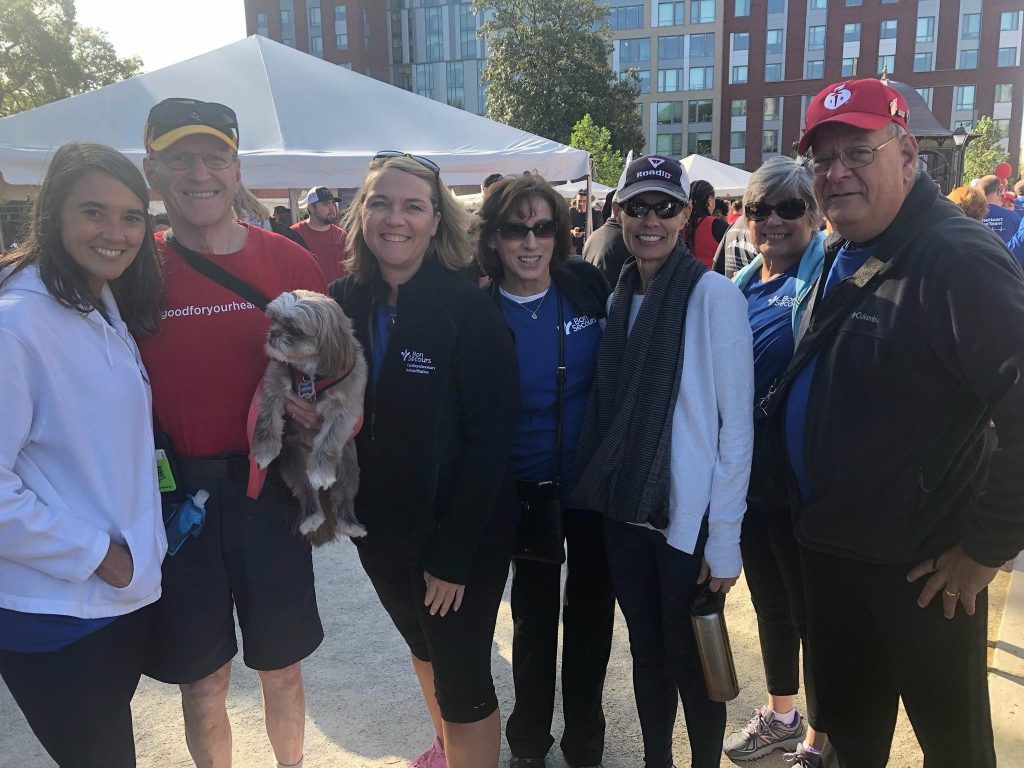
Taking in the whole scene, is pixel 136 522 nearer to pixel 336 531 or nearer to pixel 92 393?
pixel 92 393

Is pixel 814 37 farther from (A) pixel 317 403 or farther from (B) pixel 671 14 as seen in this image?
(A) pixel 317 403

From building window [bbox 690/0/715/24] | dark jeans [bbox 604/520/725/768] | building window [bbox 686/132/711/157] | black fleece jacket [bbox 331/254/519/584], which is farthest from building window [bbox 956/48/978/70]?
black fleece jacket [bbox 331/254/519/584]

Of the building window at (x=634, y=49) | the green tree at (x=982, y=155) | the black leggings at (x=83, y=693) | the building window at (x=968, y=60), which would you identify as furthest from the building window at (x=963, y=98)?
the black leggings at (x=83, y=693)

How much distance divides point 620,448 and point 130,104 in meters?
6.01

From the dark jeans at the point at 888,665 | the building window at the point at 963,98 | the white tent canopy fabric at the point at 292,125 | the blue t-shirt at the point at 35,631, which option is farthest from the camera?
the building window at the point at 963,98

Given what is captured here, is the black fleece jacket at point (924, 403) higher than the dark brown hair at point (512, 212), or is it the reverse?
the dark brown hair at point (512, 212)

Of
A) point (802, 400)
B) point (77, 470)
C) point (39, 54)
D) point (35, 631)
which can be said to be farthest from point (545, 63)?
point (35, 631)

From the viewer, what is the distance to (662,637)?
2.33 meters

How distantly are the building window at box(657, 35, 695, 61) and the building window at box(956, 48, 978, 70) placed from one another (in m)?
20.5

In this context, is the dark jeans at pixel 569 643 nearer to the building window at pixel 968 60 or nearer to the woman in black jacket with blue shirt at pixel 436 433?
the woman in black jacket with blue shirt at pixel 436 433

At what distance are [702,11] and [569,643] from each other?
6270 centimetres

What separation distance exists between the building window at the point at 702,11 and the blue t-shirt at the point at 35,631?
6326cm

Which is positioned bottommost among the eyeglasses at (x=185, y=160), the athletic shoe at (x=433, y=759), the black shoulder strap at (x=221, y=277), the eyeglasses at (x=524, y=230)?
the athletic shoe at (x=433, y=759)

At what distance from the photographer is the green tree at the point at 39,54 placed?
28578 millimetres
